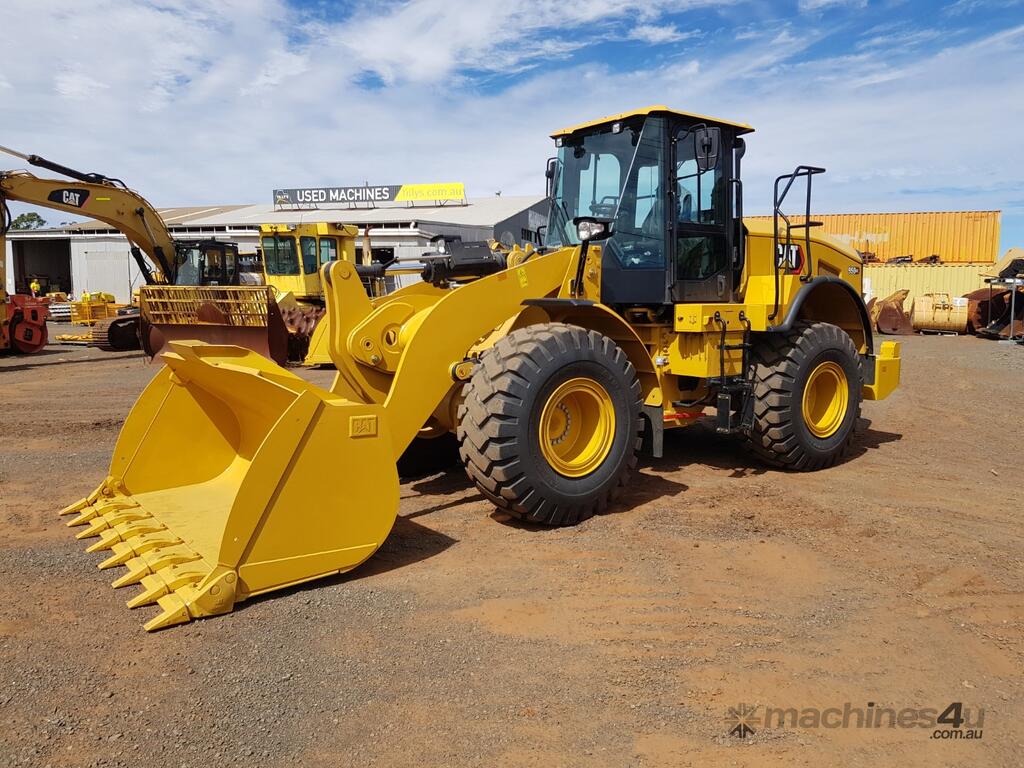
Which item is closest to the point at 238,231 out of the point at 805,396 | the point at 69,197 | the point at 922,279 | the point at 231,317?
the point at 69,197

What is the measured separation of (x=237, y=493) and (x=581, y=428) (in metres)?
2.35

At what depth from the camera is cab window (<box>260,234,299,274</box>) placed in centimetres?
1738

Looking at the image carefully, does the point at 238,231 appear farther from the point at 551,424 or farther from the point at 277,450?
the point at 277,450

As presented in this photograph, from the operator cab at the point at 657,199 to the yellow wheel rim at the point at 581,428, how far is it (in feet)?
3.81

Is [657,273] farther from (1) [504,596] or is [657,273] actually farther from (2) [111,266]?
(2) [111,266]

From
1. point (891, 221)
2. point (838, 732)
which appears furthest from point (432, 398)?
point (891, 221)

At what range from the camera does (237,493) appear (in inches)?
145

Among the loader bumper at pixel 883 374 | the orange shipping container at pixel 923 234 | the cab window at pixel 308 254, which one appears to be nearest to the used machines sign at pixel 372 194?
the orange shipping container at pixel 923 234

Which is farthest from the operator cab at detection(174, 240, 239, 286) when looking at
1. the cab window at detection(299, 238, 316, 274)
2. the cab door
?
the cab door

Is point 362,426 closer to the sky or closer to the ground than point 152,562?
closer to the sky

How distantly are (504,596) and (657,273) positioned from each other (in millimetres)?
3031

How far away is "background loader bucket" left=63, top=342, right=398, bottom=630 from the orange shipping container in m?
29.9

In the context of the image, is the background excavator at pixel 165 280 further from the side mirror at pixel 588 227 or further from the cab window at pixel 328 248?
the side mirror at pixel 588 227

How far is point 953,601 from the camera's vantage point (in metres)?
3.88
